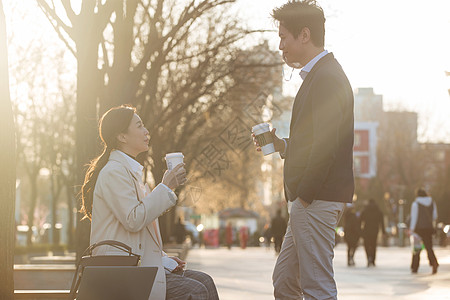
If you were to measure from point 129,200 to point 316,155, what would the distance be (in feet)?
3.48

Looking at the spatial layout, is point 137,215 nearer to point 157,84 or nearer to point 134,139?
point 134,139

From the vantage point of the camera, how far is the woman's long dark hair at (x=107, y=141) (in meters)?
5.88

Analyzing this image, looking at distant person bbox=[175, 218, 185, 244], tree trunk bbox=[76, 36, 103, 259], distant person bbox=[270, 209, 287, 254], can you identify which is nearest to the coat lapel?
tree trunk bbox=[76, 36, 103, 259]

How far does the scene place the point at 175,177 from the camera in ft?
18.6

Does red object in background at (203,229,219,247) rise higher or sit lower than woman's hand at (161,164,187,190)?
lower

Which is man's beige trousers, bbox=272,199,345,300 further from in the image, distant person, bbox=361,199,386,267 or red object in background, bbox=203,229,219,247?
red object in background, bbox=203,229,219,247

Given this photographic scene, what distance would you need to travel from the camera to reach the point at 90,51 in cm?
1275

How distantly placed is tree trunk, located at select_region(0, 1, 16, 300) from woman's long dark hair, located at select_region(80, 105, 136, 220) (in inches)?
93.6

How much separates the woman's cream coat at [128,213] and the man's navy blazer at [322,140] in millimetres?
735

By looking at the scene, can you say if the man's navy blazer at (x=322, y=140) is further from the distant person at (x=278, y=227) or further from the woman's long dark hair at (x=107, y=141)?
the distant person at (x=278, y=227)

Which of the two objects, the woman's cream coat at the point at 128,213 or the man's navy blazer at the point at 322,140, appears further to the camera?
the woman's cream coat at the point at 128,213

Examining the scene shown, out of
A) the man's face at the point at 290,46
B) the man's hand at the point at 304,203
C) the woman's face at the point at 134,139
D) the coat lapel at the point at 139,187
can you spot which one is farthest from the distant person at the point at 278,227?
the man's hand at the point at 304,203

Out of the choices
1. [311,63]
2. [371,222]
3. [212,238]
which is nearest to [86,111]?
[311,63]

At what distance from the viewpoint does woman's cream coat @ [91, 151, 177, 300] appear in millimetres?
5473
